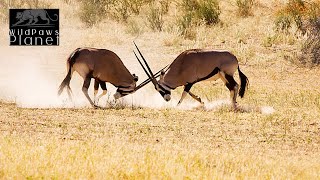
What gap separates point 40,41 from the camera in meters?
27.6

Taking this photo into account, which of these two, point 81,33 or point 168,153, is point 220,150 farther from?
point 81,33

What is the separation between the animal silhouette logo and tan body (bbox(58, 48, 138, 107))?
38.1 ft

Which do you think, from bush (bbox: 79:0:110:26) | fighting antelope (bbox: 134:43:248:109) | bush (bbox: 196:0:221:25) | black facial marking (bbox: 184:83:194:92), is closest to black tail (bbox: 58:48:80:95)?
fighting antelope (bbox: 134:43:248:109)

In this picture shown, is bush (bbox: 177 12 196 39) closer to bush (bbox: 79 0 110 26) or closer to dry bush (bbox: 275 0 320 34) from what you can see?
dry bush (bbox: 275 0 320 34)

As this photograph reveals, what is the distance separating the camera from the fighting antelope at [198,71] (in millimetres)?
16500

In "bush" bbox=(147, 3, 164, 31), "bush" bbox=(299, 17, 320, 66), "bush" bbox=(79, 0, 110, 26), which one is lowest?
"bush" bbox=(79, 0, 110, 26)

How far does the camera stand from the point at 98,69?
16516mm

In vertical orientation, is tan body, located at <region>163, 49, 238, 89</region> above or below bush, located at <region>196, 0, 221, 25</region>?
above

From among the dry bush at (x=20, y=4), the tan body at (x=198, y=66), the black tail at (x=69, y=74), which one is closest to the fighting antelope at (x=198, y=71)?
the tan body at (x=198, y=66)

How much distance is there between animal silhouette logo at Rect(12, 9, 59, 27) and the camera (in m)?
28.7

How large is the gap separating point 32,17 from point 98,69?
14.2m

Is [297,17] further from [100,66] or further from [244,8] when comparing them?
[100,66]

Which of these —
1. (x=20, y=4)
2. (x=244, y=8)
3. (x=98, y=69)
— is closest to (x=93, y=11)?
(x=20, y=4)

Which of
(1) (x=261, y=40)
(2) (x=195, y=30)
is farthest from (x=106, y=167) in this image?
(2) (x=195, y=30)
